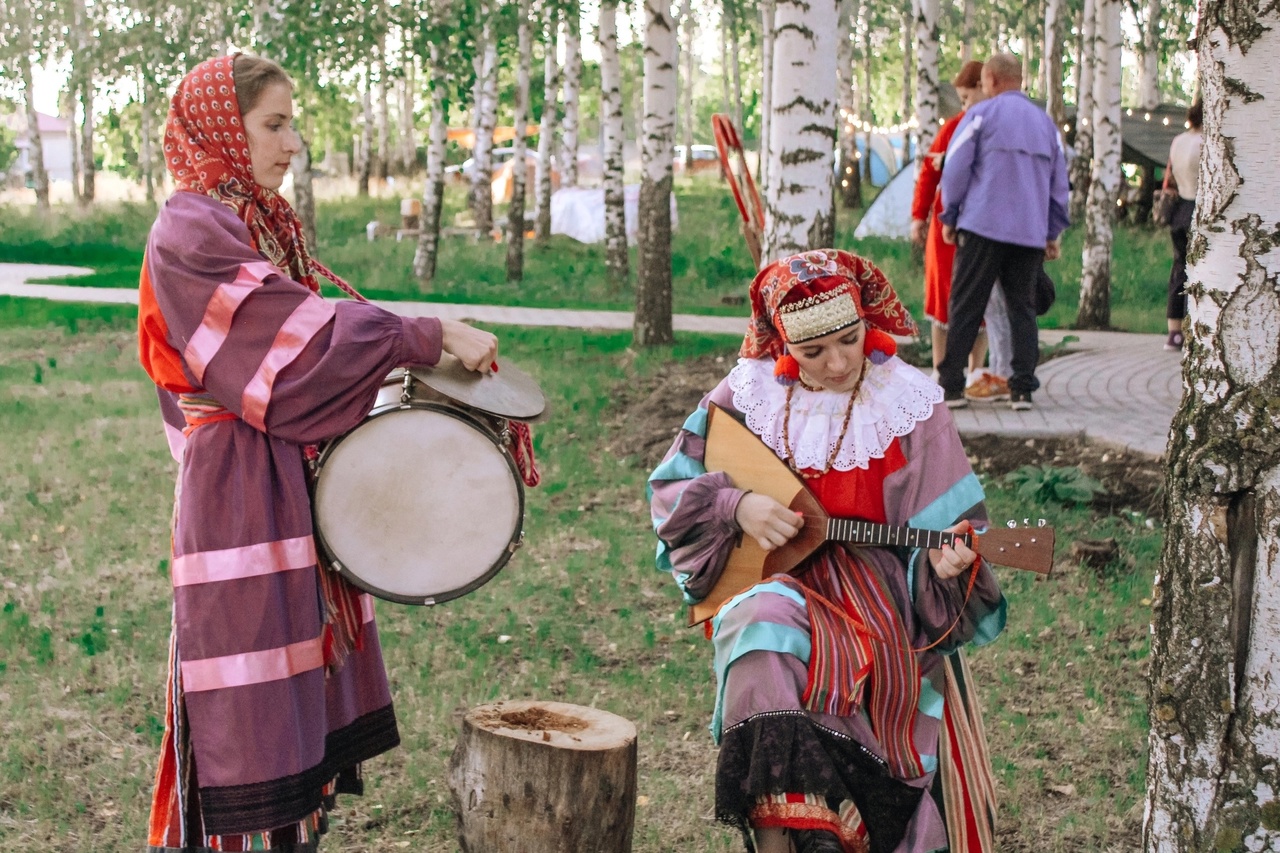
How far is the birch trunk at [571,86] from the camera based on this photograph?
17.9 metres

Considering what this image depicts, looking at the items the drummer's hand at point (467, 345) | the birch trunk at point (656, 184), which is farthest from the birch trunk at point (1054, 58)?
the drummer's hand at point (467, 345)

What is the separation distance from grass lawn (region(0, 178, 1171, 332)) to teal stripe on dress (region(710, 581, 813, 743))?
391 inches

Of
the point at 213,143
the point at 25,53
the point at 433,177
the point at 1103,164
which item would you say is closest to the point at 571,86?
the point at 433,177

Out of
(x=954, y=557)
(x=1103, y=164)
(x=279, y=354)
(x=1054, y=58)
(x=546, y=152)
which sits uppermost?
(x=1054, y=58)

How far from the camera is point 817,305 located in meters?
3.27

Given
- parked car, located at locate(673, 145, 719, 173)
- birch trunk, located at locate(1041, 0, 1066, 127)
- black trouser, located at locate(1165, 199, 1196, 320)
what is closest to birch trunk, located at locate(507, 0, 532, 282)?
black trouser, located at locate(1165, 199, 1196, 320)

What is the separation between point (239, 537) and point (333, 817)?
54.0 inches

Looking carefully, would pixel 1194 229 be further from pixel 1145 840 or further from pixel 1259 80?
pixel 1145 840

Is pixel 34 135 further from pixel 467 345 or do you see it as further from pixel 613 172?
pixel 467 345

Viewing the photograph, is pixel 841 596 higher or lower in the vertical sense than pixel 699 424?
lower

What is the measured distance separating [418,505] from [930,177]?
5.79m

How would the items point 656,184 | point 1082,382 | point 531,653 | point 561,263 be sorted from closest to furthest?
point 531,653 → point 1082,382 → point 656,184 → point 561,263

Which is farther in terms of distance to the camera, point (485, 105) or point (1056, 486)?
point (485, 105)

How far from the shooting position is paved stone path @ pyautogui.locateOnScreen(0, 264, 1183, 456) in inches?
295
